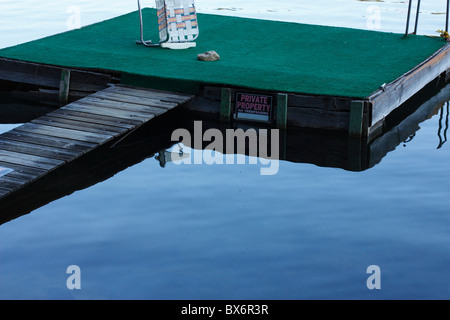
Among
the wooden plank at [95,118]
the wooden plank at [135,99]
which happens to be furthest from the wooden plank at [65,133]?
the wooden plank at [135,99]

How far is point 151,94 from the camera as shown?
16.3 m

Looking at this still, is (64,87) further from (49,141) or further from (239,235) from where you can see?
(239,235)

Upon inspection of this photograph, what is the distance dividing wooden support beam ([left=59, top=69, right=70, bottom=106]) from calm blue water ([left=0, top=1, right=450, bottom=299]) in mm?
4069

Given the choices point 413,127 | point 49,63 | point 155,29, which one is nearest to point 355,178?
point 413,127

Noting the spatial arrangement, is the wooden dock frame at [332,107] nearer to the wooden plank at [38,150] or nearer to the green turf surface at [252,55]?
the green turf surface at [252,55]

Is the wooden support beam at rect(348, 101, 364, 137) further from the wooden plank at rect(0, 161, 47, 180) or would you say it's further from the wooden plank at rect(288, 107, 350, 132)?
the wooden plank at rect(0, 161, 47, 180)

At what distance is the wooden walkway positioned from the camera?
1286cm

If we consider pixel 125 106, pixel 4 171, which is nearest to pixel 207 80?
pixel 125 106

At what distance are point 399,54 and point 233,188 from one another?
7.20 metres

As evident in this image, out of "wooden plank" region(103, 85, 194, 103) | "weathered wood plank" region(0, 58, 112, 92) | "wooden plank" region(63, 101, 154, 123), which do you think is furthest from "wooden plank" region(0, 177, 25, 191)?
"weathered wood plank" region(0, 58, 112, 92)

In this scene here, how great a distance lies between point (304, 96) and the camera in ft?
50.3

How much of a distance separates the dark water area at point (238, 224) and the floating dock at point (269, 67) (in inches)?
24.4

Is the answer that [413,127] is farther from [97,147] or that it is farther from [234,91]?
[97,147]

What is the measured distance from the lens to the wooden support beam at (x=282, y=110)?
50.5 feet
